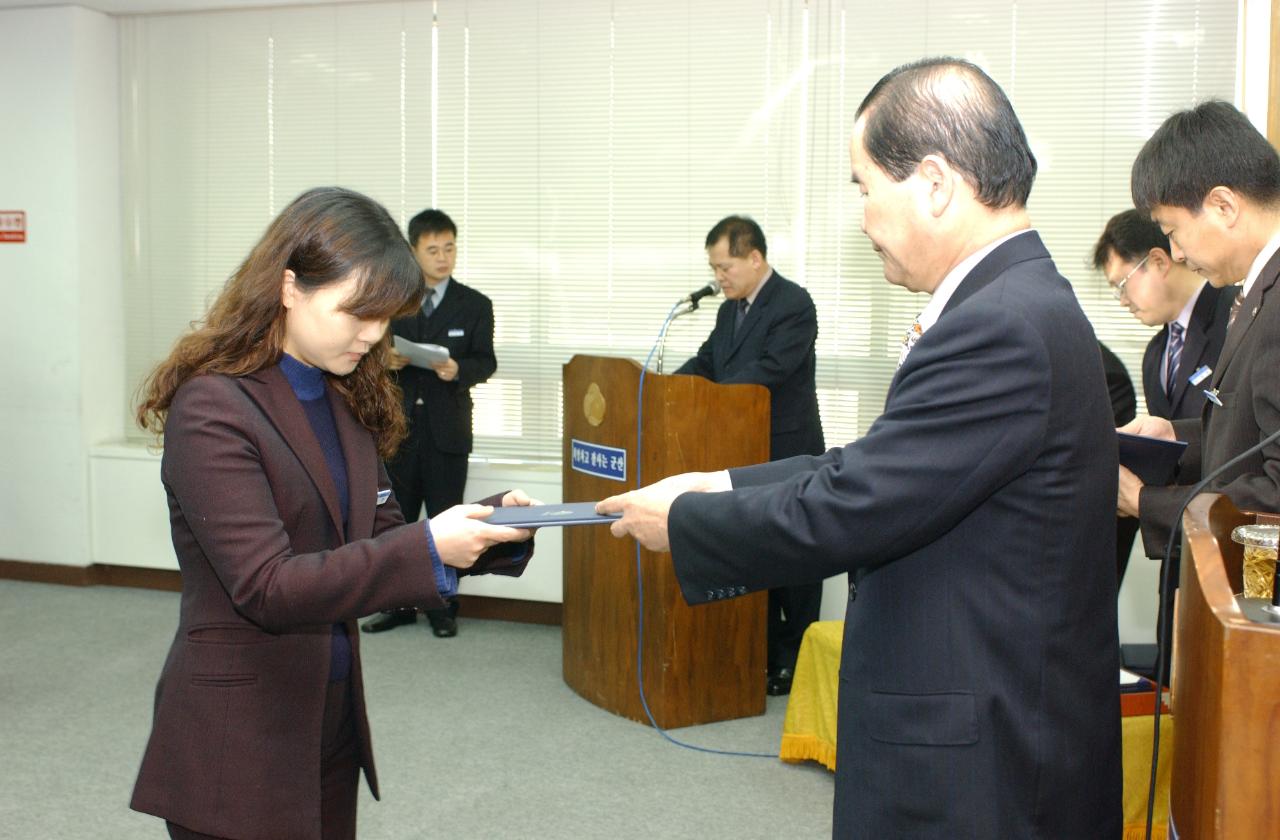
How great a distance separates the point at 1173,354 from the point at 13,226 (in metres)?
5.31

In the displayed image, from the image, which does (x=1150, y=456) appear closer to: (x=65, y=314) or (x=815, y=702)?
(x=815, y=702)

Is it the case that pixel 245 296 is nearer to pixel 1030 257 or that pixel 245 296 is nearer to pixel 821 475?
pixel 821 475

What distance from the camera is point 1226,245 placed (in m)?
2.06

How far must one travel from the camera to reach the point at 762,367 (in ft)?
14.1

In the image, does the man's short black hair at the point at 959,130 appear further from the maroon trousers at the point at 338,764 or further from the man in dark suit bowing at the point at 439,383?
the man in dark suit bowing at the point at 439,383

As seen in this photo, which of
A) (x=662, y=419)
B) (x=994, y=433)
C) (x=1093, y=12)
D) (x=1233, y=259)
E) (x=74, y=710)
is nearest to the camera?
(x=994, y=433)

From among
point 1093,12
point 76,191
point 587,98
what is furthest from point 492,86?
point 1093,12

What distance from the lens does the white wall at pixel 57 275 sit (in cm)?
573

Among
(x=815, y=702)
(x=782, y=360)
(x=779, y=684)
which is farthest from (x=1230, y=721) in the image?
(x=779, y=684)

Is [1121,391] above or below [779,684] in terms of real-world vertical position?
above

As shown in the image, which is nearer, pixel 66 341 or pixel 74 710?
pixel 74 710

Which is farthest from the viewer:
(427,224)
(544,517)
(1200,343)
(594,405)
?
(427,224)

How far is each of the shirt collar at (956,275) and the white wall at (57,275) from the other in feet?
17.5

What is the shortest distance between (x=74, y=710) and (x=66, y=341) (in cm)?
232
